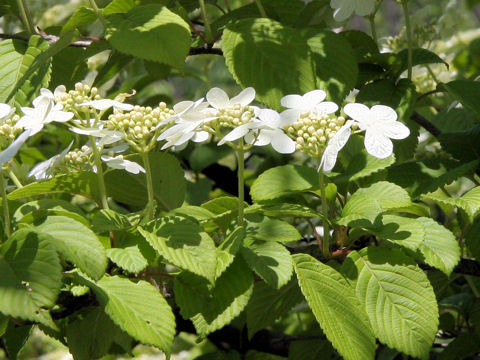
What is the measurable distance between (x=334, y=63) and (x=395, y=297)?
36 cm

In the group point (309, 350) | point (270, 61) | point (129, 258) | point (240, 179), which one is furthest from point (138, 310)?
point (309, 350)

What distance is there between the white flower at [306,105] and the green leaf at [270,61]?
10 centimetres

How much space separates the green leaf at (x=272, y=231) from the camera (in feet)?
2.65

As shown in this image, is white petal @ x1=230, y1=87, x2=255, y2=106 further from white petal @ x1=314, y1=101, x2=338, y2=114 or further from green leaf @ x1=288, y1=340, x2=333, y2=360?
green leaf @ x1=288, y1=340, x2=333, y2=360

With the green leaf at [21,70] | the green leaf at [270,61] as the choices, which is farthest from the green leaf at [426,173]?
the green leaf at [21,70]

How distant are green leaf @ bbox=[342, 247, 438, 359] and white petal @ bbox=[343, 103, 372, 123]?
158mm

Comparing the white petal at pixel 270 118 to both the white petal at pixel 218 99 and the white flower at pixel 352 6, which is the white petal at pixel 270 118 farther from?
the white flower at pixel 352 6

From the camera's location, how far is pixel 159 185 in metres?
1.05

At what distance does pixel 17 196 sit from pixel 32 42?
0.86 ft

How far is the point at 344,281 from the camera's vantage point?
791 mm

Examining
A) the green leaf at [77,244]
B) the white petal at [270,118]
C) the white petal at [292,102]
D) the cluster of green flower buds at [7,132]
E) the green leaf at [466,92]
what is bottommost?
the green leaf at [466,92]

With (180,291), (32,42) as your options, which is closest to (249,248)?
(180,291)

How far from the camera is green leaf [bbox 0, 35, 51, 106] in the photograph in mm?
987

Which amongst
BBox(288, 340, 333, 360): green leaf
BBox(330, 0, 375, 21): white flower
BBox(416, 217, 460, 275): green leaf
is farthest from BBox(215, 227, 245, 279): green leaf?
BBox(288, 340, 333, 360): green leaf
